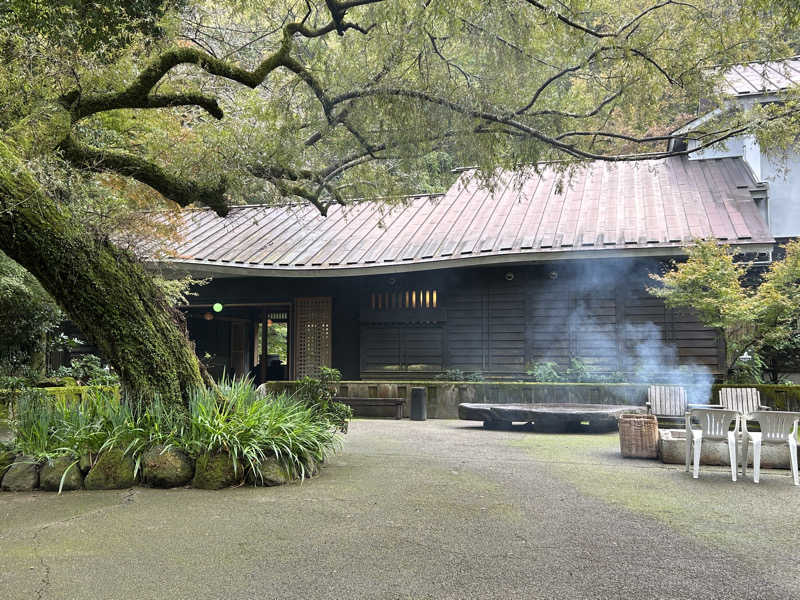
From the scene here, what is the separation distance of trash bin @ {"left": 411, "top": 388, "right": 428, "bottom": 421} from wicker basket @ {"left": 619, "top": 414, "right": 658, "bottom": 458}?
17.1 ft

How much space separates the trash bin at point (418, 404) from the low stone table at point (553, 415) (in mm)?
1070

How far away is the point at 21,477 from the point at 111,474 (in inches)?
34.4

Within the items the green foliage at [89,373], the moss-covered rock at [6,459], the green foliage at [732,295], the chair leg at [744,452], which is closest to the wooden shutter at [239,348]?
the green foliage at [89,373]

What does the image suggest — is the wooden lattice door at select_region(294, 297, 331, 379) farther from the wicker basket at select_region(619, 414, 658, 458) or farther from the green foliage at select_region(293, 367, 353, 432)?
the wicker basket at select_region(619, 414, 658, 458)

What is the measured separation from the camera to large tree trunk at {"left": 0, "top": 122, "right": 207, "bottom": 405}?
5.54 meters

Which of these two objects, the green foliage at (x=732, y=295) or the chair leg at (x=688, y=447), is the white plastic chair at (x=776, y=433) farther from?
the green foliage at (x=732, y=295)

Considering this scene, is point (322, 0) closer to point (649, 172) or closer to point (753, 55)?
point (753, 55)

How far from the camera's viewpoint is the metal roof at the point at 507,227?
494 inches

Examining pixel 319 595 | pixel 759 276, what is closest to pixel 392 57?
pixel 319 595

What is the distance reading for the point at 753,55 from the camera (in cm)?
654

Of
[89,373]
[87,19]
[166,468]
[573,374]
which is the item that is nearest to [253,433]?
[166,468]

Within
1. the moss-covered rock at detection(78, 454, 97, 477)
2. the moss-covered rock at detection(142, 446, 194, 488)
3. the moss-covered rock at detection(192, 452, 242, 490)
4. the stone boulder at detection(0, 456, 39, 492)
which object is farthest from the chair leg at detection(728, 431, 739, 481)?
the stone boulder at detection(0, 456, 39, 492)

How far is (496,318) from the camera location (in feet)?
46.4

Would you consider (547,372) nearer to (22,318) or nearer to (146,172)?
(146,172)
